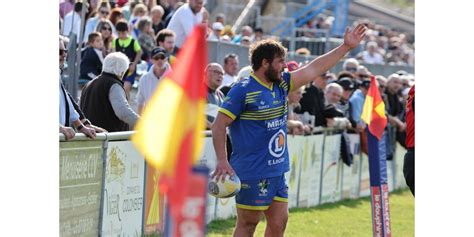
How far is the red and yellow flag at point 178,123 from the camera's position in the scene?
4.43m

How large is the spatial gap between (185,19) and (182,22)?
6 centimetres

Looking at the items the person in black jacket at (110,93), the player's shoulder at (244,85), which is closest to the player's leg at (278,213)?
the player's shoulder at (244,85)

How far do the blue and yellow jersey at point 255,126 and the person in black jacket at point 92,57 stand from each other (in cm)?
506

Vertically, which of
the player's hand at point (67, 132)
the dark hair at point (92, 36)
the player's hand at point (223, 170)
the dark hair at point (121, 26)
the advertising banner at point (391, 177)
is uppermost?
the dark hair at point (121, 26)

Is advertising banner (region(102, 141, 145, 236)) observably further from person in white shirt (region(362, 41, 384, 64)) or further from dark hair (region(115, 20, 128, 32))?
person in white shirt (region(362, 41, 384, 64))

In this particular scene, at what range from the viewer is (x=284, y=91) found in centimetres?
911

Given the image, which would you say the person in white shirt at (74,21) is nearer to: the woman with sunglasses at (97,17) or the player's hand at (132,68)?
the woman with sunglasses at (97,17)

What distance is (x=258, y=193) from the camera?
8.92 metres

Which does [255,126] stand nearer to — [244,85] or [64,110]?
[244,85]
